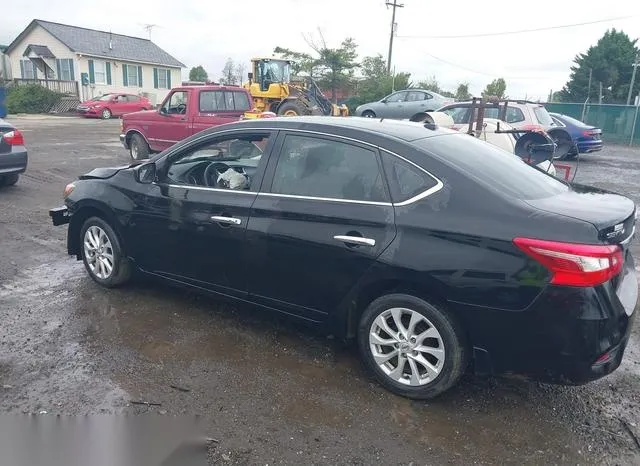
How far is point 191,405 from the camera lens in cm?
317

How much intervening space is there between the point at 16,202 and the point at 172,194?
5390 millimetres

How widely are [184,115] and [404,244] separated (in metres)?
9.84

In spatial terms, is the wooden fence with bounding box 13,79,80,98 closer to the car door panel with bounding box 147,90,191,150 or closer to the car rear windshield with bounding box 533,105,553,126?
the car door panel with bounding box 147,90,191,150

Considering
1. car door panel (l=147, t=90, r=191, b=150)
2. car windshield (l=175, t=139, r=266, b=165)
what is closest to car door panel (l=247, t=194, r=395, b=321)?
car windshield (l=175, t=139, r=266, b=165)

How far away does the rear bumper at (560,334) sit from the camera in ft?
9.04

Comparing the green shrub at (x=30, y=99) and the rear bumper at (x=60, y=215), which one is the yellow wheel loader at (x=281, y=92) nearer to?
the rear bumper at (x=60, y=215)

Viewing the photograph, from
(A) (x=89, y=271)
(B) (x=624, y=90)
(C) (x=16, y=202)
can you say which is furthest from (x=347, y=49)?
(A) (x=89, y=271)

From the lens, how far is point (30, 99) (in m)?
33.6

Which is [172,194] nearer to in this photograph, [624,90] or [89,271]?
[89,271]

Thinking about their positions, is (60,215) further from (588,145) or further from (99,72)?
(99,72)

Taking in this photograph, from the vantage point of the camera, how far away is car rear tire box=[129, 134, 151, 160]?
1295 centimetres

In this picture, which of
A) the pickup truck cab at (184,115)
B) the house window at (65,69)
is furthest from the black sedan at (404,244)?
the house window at (65,69)

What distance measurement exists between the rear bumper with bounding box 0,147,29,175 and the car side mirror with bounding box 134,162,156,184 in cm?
529

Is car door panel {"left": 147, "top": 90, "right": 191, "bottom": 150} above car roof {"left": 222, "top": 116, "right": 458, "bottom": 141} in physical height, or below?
below
